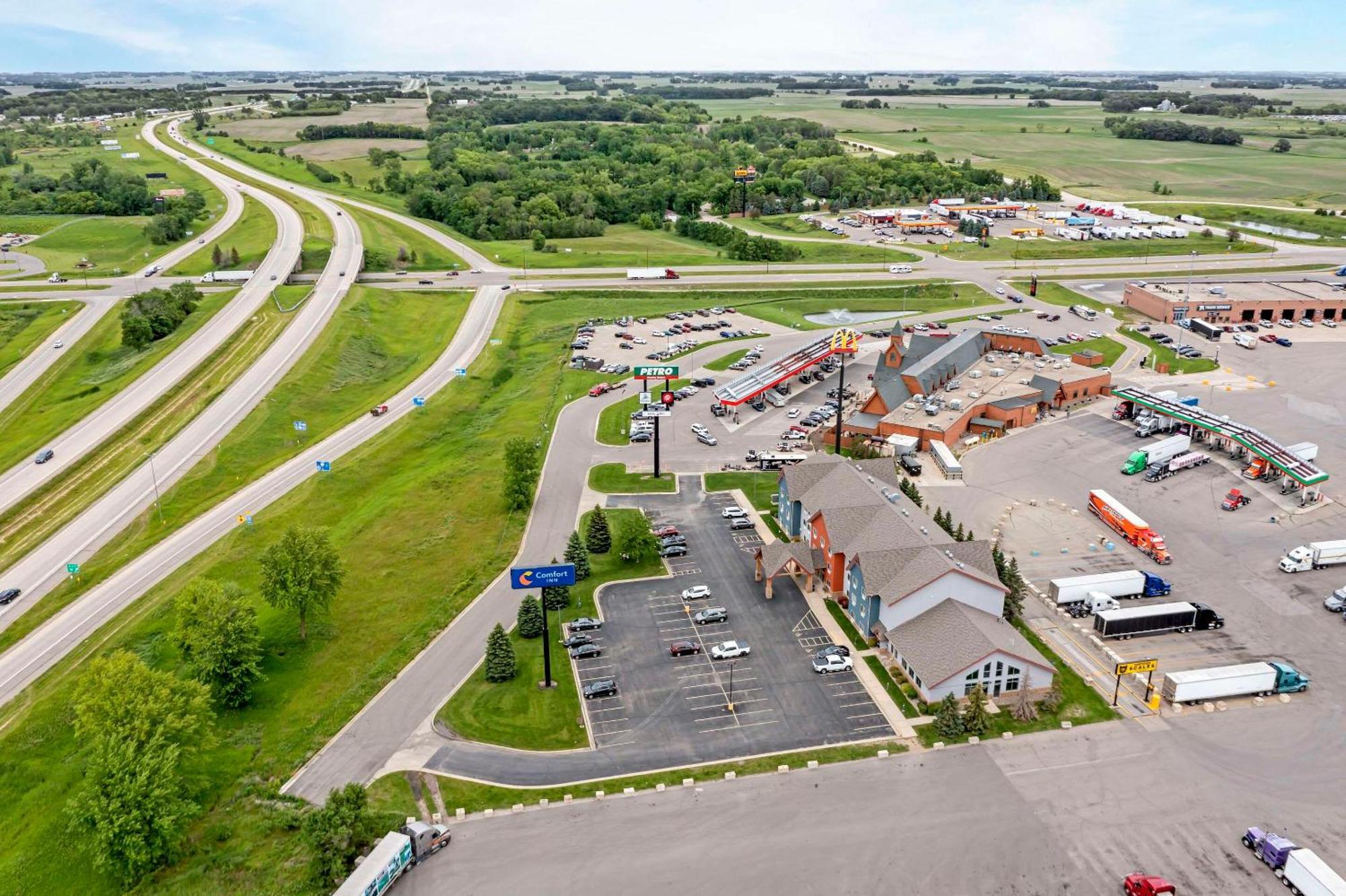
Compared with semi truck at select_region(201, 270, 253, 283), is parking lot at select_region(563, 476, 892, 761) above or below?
below

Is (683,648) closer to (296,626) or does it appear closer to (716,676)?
(716,676)

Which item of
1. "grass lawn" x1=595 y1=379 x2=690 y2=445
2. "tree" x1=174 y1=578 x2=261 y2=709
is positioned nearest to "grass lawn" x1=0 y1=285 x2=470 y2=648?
"tree" x1=174 y1=578 x2=261 y2=709

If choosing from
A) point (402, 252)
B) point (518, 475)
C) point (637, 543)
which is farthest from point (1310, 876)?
point (402, 252)

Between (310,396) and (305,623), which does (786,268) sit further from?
(305,623)

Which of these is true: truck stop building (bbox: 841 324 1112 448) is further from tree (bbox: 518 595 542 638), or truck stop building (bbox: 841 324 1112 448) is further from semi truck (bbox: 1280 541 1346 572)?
tree (bbox: 518 595 542 638)

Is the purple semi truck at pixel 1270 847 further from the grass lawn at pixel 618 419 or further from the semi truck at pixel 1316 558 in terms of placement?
the grass lawn at pixel 618 419

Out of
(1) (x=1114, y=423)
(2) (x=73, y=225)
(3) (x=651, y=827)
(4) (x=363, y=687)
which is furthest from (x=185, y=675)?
(2) (x=73, y=225)
